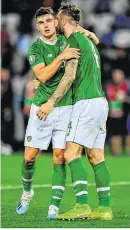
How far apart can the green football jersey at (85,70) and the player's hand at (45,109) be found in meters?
0.37

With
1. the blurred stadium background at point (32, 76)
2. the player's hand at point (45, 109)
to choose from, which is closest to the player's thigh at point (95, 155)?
the player's hand at point (45, 109)

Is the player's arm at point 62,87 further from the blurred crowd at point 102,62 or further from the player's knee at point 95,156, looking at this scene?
the blurred crowd at point 102,62

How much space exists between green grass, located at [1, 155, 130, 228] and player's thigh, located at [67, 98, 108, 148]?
0.92 meters

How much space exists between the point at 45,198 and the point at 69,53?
3.12 m

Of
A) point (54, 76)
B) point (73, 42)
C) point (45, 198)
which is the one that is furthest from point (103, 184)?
point (45, 198)

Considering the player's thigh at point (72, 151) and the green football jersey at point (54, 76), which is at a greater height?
the green football jersey at point (54, 76)

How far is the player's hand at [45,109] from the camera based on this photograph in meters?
10.0

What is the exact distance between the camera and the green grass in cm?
976

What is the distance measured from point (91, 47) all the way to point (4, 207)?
2482 mm

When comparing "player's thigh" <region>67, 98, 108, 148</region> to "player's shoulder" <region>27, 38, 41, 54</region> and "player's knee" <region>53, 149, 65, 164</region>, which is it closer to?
"player's knee" <region>53, 149, 65, 164</region>

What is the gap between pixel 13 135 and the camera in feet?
69.6

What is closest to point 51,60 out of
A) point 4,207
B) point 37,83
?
point 37,83

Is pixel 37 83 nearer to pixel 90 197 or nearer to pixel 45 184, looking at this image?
pixel 90 197

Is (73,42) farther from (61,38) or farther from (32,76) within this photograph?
(32,76)
